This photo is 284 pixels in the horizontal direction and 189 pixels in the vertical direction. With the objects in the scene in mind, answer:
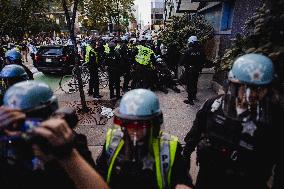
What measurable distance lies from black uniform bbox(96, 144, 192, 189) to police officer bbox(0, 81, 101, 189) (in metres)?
0.23

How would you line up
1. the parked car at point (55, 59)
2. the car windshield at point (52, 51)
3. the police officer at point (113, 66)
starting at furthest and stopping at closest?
1. the car windshield at point (52, 51)
2. the parked car at point (55, 59)
3. the police officer at point (113, 66)

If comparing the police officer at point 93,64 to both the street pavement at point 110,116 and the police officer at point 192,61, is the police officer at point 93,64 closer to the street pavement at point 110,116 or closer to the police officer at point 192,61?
the street pavement at point 110,116

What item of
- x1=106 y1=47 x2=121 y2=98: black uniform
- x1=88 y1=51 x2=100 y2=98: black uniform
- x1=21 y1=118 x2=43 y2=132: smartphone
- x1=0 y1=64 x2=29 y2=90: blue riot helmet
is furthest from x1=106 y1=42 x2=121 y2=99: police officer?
x1=21 y1=118 x2=43 y2=132: smartphone

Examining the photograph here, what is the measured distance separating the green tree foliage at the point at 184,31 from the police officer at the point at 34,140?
12.5 m

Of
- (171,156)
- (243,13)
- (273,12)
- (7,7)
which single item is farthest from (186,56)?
(7,7)

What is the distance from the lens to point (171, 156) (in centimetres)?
256

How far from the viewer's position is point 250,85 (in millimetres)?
2736

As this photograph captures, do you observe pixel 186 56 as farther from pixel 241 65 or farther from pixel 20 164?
pixel 20 164

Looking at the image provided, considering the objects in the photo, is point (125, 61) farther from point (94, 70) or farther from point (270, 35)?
point (270, 35)

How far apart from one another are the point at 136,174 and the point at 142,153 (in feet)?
0.52

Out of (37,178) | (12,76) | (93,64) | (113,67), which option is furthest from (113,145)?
Result: (93,64)

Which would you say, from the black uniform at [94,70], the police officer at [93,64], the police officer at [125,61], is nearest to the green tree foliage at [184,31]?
the police officer at [125,61]

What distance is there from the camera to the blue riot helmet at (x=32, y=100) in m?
1.95

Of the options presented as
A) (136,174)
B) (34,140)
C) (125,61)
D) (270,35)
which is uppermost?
(270,35)
